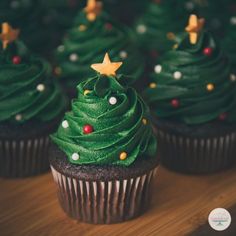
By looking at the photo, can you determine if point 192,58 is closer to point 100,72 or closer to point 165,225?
point 100,72

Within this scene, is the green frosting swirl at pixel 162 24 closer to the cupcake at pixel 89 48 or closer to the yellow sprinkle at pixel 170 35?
the yellow sprinkle at pixel 170 35

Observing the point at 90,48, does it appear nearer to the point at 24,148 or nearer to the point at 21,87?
the point at 21,87

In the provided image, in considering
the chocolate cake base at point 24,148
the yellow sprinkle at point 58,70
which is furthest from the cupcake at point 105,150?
the yellow sprinkle at point 58,70

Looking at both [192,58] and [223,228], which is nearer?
[223,228]

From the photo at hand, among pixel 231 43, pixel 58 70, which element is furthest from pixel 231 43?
pixel 58 70

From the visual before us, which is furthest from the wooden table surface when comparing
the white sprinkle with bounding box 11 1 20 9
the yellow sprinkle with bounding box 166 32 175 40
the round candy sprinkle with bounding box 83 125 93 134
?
the white sprinkle with bounding box 11 1 20 9

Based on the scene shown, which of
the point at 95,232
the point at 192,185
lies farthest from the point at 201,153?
the point at 95,232
